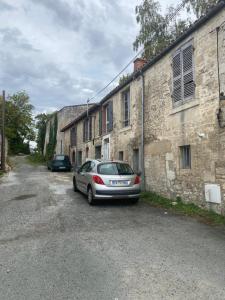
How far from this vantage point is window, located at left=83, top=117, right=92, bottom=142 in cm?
2118

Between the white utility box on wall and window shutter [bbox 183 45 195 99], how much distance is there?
2.98 m

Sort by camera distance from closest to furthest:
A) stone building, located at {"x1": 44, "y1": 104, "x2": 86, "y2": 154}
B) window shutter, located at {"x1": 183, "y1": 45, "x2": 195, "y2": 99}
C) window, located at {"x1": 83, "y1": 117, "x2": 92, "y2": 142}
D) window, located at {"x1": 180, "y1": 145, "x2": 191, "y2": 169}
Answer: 1. window shutter, located at {"x1": 183, "y1": 45, "x2": 195, "y2": 99}
2. window, located at {"x1": 180, "y1": 145, "x2": 191, "y2": 169}
3. window, located at {"x1": 83, "y1": 117, "x2": 92, "y2": 142}
4. stone building, located at {"x1": 44, "y1": 104, "x2": 86, "y2": 154}

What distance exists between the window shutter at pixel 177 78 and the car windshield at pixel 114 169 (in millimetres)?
2978

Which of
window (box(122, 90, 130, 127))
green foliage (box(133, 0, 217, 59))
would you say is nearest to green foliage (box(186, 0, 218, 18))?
green foliage (box(133, 0, 217, 59))

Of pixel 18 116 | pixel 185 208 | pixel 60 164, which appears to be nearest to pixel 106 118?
pixel 60 164

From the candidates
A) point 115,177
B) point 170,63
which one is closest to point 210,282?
point 115,177

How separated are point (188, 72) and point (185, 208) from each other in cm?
436

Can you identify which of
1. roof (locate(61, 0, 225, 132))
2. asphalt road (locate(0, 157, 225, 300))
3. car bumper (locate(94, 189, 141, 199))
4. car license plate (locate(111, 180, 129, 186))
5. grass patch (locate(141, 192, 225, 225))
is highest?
roof (locate(61, 0, 225, 132))

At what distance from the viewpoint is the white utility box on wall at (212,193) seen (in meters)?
7.42

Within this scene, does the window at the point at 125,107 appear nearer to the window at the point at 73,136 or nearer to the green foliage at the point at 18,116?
the window at the point at 73,136

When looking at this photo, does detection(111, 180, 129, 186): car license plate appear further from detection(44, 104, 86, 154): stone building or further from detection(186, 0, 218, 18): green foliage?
detection(44, 104, 86, 154): stone building

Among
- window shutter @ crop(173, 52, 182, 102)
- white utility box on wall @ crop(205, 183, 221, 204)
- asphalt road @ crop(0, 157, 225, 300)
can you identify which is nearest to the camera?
asphalt road @ crop(0, 157, 225, 300)

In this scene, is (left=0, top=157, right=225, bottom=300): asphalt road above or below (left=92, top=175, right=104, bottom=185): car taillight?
below

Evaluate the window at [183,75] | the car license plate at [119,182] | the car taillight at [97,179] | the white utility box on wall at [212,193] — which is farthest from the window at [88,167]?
the white utility box on wall at [212,193]
